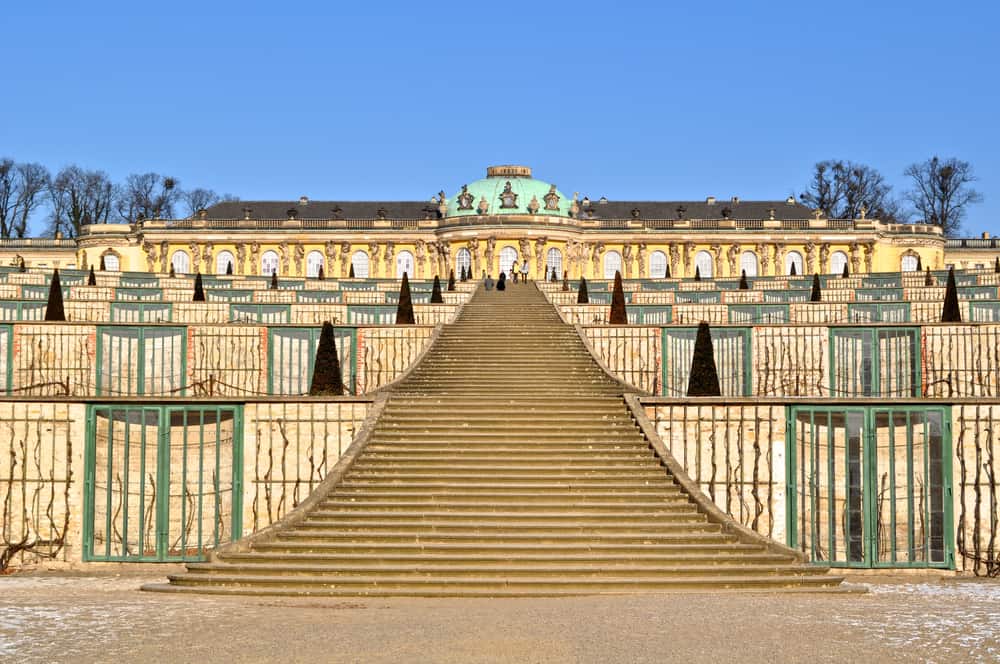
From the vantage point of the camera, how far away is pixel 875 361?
89.0 feet

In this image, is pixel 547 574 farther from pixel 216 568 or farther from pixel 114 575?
pixel 114 575

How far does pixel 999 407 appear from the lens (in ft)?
65.0

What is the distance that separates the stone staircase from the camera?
650 inches

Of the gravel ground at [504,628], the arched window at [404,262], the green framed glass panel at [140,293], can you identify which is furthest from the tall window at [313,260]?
the gravel ground at [504,628]

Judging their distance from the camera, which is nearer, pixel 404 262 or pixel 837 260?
pixel 837 260

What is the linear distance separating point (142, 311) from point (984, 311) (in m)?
20.2

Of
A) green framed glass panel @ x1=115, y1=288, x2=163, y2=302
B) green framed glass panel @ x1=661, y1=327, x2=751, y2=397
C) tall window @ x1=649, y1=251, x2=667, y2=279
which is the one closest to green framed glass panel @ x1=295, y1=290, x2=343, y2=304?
green framed glass panel @ x1=115, y1=288, x2=163, y2=302

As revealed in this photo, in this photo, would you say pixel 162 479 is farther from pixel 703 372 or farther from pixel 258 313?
pixel 258 313

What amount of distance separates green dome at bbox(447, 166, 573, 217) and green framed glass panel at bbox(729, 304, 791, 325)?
46.5 metres

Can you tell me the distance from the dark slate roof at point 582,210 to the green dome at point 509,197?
9.06 feet

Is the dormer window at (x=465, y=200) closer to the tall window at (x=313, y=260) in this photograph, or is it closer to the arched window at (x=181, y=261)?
the tall window at (x=313, y=260)

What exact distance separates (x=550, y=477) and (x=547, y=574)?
274cm

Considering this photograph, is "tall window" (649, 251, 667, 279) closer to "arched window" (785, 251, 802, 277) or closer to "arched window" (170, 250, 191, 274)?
"arched window" (785, 251, 802, 277)

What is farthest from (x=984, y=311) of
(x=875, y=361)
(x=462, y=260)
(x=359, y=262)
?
(x=359, y=262)
